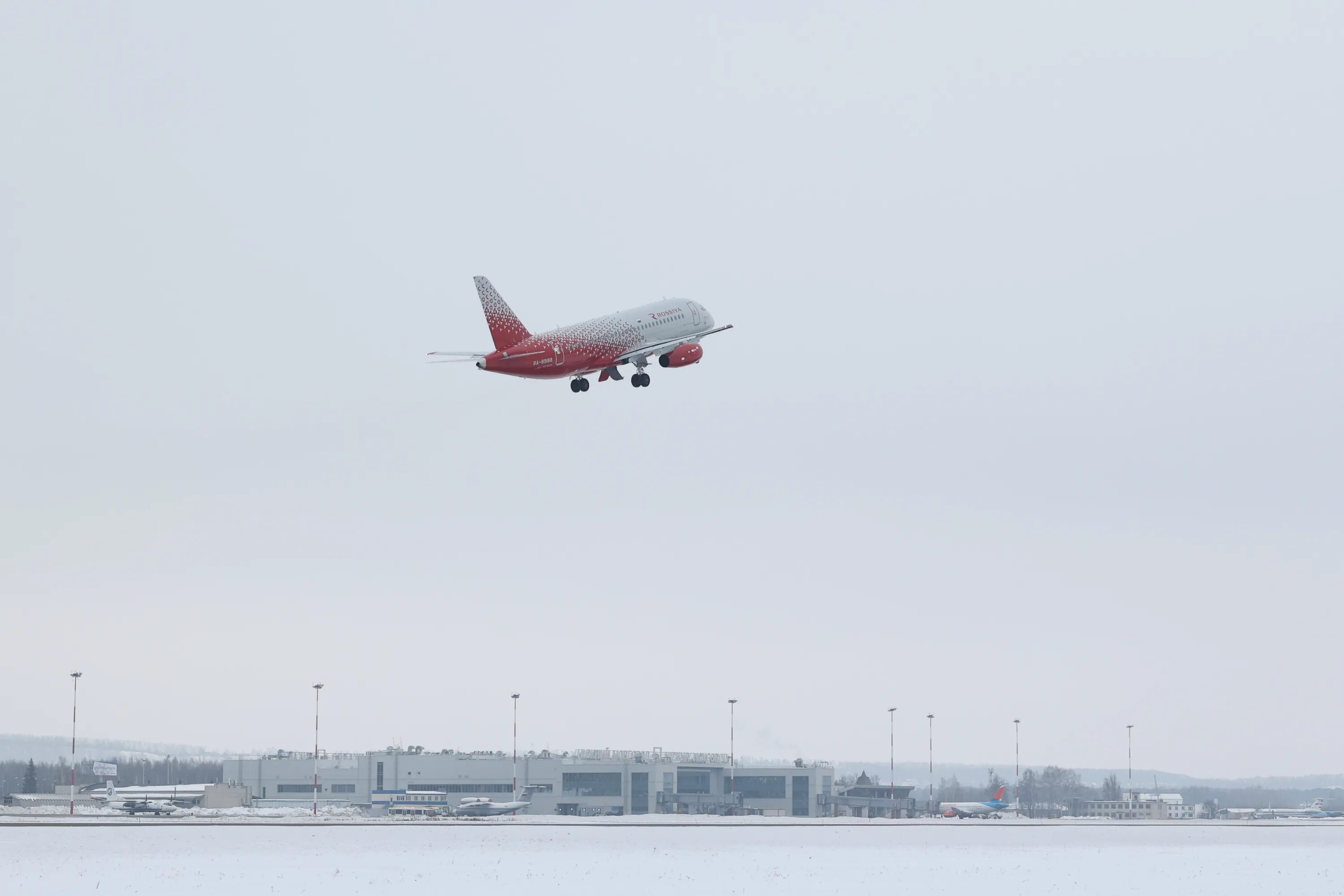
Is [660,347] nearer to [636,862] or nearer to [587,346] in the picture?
[587,346]

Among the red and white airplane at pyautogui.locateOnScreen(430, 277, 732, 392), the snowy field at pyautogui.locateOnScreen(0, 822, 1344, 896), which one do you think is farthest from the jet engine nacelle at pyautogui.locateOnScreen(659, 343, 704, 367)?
the snowy field at pyautogui.locateOnScreen(0, 822, 1344, 896)

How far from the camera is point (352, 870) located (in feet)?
275

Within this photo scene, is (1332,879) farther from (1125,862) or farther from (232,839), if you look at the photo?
(232,839)

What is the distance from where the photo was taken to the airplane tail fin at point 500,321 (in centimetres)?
10394

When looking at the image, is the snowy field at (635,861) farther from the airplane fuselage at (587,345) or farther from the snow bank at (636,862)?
the airplane fuselage at (587,345)

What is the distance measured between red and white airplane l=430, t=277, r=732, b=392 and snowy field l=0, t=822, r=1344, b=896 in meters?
30.1

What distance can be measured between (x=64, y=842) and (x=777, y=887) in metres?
52.1

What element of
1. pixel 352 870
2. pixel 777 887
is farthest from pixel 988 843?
pixel 352 870

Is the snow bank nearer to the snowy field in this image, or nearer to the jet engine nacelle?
the snowy field

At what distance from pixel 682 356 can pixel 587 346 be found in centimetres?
890

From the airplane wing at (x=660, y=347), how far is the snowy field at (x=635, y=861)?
105 ft

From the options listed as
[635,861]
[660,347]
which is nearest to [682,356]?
[660,347]

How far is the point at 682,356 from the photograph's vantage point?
109 metres

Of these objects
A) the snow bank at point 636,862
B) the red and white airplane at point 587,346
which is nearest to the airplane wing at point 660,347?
the red and white airplane at point 587,346
